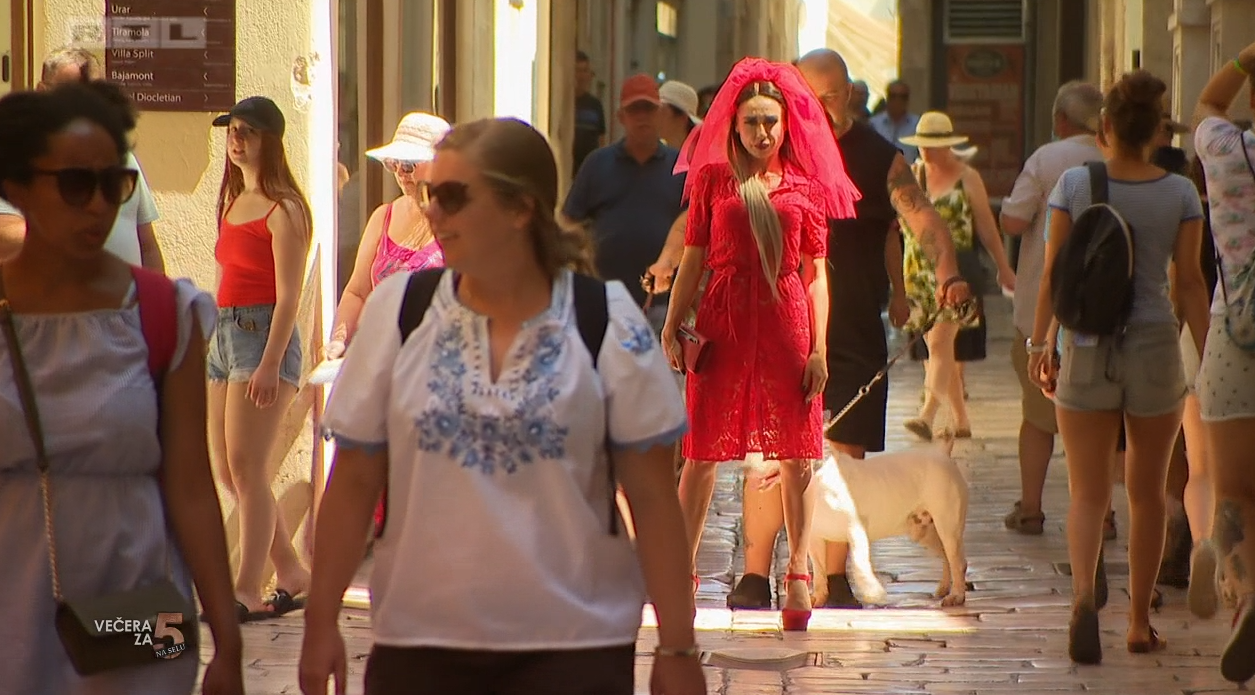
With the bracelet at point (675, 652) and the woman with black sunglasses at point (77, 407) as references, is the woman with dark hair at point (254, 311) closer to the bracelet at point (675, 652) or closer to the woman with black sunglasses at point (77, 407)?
the woman with black sunglasses at point (77, 407)

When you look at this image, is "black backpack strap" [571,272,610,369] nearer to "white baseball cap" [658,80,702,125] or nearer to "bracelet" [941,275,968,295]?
"bracelet" [941,275,968,295]

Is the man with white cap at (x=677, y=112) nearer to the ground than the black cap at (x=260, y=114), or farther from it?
farther from it

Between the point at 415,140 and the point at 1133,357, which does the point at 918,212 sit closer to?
the point at 1133,357

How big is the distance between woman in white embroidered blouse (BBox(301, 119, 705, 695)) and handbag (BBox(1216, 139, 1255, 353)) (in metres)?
3.10

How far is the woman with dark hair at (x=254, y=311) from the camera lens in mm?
7277

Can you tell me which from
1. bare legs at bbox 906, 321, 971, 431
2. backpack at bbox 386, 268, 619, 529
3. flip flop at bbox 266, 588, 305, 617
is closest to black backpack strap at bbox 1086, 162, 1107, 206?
flip flop at bbox 266, 588, 305, 617

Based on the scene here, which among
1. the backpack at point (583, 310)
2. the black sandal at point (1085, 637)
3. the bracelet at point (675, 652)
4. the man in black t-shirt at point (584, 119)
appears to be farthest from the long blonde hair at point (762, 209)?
the man in black t-shirt at point (584, 119)

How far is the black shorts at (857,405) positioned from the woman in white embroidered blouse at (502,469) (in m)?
5.06

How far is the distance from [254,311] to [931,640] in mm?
2687

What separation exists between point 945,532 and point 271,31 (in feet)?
10.6

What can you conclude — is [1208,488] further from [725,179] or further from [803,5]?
[803,5]

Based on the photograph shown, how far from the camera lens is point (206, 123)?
25.4 feet

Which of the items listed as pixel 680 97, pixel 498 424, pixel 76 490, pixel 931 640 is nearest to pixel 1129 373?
pixel 931 640

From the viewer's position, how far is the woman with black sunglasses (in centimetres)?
327
